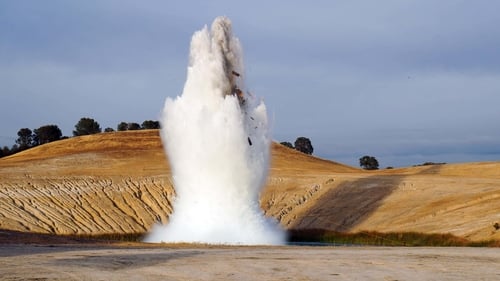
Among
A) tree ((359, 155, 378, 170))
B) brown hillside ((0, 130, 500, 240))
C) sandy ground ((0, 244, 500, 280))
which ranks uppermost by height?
tree ((359, 155, 378, 170))

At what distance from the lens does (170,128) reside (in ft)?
155

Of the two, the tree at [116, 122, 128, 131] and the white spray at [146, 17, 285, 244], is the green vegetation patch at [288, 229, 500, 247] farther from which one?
the tree at [116, 122, 128, 131]

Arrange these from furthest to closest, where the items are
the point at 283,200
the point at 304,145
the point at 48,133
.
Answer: the point at 304,145, the point at 48,133, the point at 283,200

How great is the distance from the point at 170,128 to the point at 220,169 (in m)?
4.27

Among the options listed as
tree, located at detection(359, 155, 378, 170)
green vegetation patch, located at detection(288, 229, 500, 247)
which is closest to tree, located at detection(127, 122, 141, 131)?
tree, located at detection(359, 155, 378, 170)

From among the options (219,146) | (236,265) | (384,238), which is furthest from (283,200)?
(236,265)

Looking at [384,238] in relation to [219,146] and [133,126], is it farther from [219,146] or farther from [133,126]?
[133,126]

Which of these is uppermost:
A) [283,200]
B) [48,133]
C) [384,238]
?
[48,133]

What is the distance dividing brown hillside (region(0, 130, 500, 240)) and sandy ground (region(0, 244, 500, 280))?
49.2ft

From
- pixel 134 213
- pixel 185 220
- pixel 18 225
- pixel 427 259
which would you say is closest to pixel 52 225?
pixel 18 225

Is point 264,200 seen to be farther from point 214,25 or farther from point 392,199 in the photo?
point 214,25

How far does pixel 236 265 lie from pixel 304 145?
131m

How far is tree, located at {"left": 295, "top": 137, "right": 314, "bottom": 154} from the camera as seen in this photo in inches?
6156

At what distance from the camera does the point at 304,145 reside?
A: 157 meters
